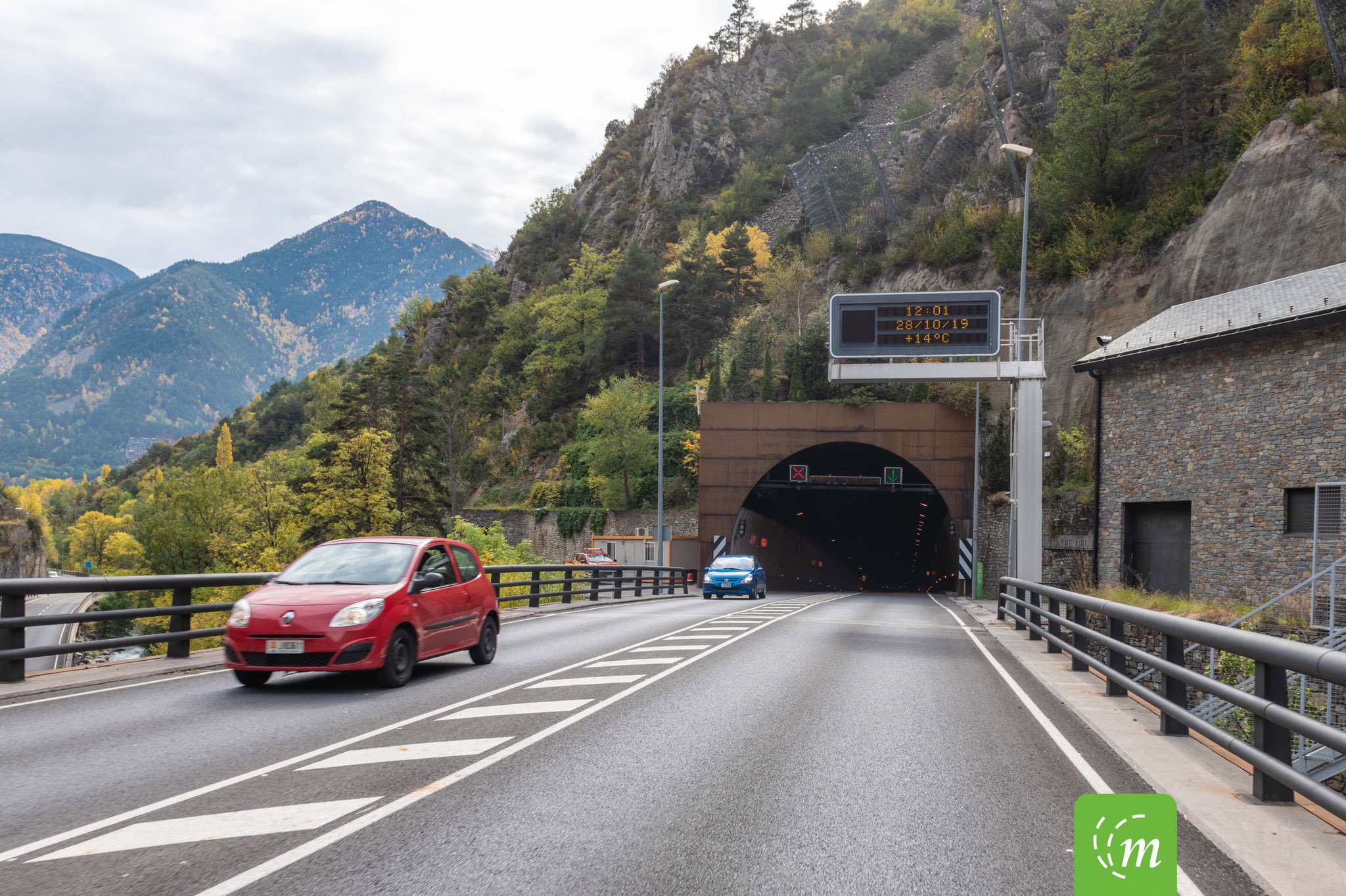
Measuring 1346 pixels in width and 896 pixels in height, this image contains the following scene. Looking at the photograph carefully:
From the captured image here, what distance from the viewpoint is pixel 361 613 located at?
10.9 meters

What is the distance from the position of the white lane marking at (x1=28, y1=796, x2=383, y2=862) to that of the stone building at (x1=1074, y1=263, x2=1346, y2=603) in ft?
78.2

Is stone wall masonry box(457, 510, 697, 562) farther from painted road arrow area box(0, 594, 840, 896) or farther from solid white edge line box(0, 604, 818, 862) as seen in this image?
painted road arrow area box(0, 594, 840, 896)

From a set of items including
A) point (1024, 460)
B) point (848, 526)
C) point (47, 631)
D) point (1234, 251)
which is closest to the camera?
point (1024, 460)

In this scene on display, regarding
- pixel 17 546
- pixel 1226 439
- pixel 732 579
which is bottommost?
pixel 17 546

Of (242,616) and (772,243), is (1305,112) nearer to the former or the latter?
(242,616)

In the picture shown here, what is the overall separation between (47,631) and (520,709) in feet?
224

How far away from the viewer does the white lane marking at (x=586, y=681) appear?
11.6 m

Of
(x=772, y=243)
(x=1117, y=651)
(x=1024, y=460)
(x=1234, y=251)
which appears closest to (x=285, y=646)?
(x=1117, y=651)

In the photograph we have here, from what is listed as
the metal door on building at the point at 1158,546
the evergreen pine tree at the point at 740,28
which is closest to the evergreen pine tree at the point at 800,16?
the evergreen pine tree at the point at 740,28

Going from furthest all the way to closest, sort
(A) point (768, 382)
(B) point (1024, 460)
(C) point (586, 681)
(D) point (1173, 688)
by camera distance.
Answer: (A) point (768, 382) < (B) point (1024, 460) < (C) point (586, 681) < (D) point (1173, 688)

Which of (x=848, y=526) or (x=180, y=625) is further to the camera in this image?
(x=848, y=526)

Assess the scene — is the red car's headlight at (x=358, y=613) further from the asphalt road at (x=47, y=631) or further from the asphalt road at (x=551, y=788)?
the asphalt road at (x=47, y=631)

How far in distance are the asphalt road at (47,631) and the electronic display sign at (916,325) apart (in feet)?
75.8

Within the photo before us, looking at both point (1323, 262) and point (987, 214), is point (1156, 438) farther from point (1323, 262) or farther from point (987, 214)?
point (987, 214)
